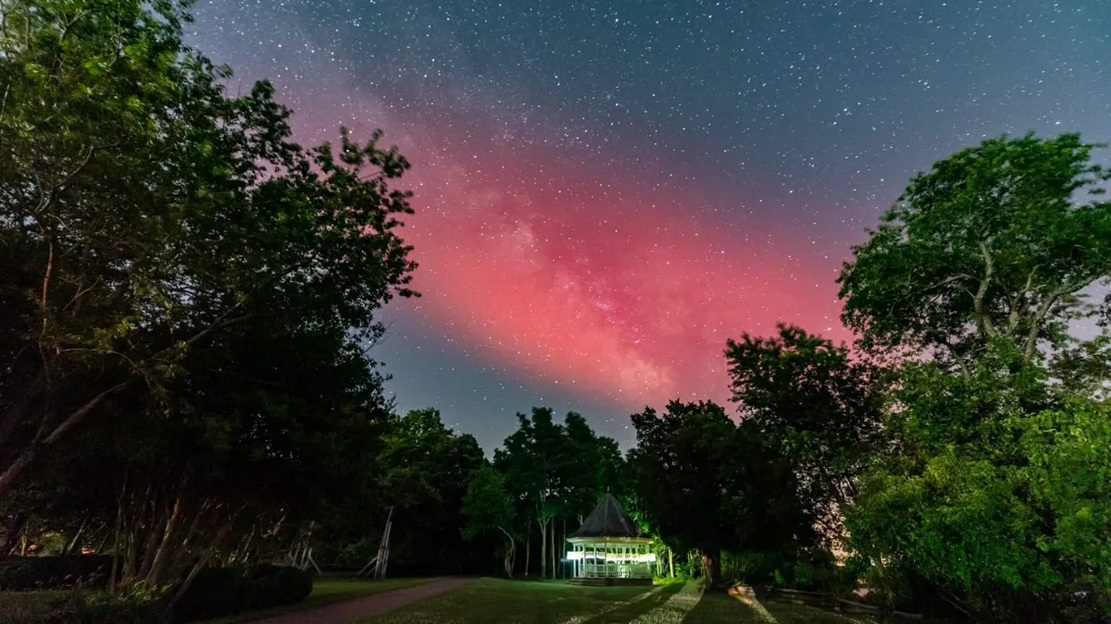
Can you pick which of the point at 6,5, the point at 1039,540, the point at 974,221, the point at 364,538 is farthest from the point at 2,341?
the point at 364,538

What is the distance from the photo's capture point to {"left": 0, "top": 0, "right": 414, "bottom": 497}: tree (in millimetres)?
9273

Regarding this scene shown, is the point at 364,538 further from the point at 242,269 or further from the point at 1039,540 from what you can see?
the point at 1039,540

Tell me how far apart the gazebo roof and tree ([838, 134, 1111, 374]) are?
30.5 m

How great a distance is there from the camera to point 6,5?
29.5ft

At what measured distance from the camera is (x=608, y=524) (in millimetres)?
48125

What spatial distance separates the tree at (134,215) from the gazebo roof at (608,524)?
37.2 meters

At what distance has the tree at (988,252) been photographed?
1780 cm

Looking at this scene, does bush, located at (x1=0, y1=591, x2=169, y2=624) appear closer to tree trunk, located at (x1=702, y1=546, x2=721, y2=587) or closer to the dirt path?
the dirt path

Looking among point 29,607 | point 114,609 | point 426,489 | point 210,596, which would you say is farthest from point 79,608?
point 426,489

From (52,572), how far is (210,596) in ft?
25.0

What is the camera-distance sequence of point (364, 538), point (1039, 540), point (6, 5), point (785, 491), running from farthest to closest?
point (364, 538)
point (785, 491)
point (1039, 540)
point (6, 5)

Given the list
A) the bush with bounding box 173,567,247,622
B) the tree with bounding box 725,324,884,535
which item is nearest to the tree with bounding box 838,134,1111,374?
the tree with bounding box 725,324,884,535

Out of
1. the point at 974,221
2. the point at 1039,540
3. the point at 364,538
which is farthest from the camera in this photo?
the point at 364,538

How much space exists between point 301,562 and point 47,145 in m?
45.0
